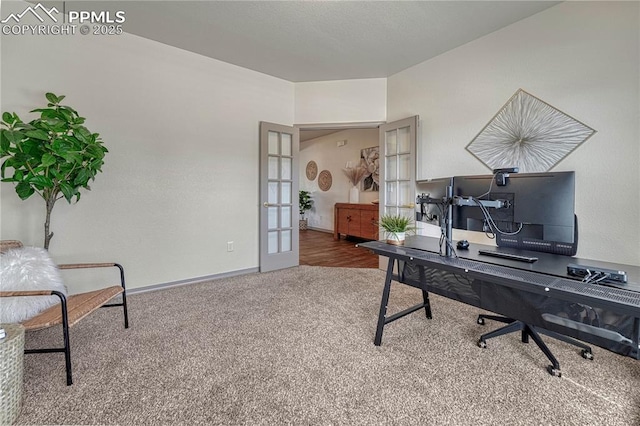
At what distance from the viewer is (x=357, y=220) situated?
597cm

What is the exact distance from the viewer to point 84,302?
1.81 meters

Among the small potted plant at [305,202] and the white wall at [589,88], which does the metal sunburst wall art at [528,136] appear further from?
the small potted plant at [305,202]

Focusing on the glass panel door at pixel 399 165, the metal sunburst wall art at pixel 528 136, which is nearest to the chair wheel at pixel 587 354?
the metal sunburst wall art at pixel 528 136

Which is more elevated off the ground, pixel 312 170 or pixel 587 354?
pixel 312 170

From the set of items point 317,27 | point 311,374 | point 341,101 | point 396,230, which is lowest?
point 311,374

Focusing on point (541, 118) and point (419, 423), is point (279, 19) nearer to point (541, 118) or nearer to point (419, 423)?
point (541, 118)

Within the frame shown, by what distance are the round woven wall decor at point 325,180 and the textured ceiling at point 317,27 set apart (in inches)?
160

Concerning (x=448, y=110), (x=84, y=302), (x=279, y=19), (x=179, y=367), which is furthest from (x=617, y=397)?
(x=279, y=19)

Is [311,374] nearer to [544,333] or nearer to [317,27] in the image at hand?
[544,333]

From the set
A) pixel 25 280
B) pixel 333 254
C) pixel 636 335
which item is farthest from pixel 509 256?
pixel 333 254

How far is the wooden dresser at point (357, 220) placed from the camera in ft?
18.4

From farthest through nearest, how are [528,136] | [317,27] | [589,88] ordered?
[317,27], [528,136], [589,88]

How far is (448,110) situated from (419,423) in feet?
10.3

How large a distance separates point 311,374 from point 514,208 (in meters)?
1.46
